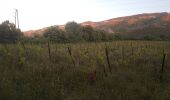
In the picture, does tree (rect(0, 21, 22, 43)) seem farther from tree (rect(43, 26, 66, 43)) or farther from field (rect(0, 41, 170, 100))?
field (rect(0, 41, 170, 100))

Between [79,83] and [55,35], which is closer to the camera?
[79,83]

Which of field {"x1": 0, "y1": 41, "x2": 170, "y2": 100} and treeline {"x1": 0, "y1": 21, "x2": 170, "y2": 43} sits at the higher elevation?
treeline {"x1": 0, "y1": 21, "x2": 170, "y2": 43}

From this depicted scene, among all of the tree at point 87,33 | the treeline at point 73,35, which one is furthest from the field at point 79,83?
the tree at point 87,33

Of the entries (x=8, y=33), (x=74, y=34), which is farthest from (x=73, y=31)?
(x=8, y=33)

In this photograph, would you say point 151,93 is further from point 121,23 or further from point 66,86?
point 121,23

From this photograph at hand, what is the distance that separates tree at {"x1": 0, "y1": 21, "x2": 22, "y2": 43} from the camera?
32.8 metres

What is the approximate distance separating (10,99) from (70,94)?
5.97 ft

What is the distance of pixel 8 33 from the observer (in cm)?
3312

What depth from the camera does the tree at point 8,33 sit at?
108 ft

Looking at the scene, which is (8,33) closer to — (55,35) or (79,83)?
(55,35)

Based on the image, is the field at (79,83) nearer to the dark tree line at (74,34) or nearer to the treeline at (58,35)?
the treeline at (58,35)

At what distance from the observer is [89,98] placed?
24.0 ft

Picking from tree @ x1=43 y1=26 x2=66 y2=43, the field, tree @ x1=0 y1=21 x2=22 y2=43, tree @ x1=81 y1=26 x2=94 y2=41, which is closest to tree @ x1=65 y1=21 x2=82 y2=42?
tree @ x1=81 y1=26 x2=94 y2=41

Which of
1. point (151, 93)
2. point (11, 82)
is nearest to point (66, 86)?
point (11, 82)
